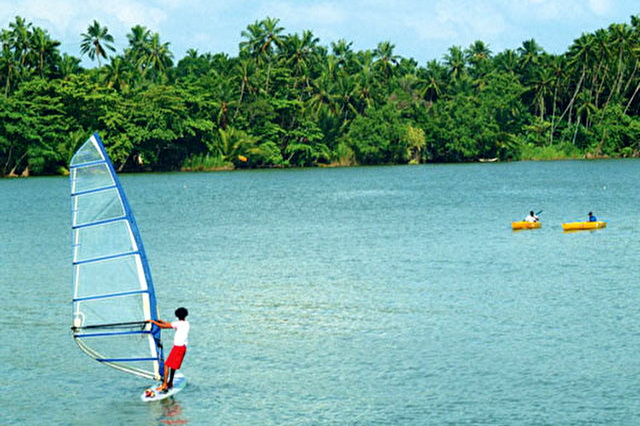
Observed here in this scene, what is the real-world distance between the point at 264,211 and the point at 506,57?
116m

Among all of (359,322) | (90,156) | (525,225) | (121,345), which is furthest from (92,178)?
(525,225)

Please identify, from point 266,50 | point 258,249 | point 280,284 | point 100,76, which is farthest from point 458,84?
point 280,284

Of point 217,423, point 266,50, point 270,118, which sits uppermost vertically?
point 266,50

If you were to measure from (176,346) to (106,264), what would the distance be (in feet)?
7.52

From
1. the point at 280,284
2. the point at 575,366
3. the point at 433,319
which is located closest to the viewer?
the point at 575,366

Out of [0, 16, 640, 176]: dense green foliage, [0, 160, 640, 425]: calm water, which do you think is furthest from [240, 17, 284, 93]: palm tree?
[0, 160, 640, 425]: calm water

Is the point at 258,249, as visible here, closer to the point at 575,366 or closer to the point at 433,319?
the point at 433,319

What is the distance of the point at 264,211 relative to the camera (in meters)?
74.0

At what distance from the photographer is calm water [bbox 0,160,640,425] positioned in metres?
21.3

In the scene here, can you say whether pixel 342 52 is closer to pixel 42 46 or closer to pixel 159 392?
pixel 42 46

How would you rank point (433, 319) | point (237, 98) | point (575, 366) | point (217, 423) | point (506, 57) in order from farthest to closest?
point (506, 57) → point (237, 98) → point (433, 319) → point (575, 366) → point (217, 423)

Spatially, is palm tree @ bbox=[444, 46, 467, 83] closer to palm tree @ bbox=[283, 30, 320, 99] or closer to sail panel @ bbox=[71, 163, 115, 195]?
palm tree @ bbox=[283, 30, 320, 99]

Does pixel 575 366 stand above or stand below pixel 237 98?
below

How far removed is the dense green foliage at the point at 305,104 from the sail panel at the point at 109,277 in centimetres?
10981
